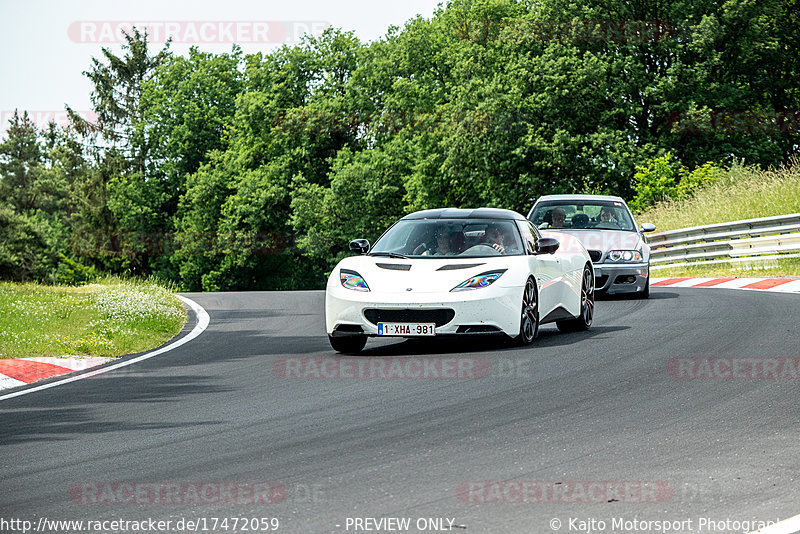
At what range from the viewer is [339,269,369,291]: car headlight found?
35.5 feet

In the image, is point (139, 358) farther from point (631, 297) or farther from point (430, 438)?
point (631, 297)

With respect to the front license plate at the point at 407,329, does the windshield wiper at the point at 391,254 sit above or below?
above

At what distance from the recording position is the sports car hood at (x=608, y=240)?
17.5 meters

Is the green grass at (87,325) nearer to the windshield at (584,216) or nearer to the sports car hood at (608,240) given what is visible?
the windshield at (584,216)

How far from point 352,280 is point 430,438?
15.8ft

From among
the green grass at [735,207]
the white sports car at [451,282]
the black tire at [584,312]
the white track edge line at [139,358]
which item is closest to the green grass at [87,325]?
the white track edge line at [139,358]

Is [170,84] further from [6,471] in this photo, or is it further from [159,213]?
[6,471]

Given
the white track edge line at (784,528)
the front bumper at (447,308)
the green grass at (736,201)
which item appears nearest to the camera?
the white track edge line at (784,528)

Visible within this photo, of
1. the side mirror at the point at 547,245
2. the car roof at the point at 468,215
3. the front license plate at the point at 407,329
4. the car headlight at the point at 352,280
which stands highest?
the car roof at the point at 468,215

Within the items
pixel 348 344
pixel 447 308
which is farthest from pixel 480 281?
pixel 348 344

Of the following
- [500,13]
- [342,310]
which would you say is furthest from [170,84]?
[342,310]

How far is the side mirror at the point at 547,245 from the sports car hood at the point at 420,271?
0.73m

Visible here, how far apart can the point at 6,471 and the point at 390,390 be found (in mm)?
3311

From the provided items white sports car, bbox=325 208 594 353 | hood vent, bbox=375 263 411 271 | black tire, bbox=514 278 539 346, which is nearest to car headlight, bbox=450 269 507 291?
white sports car, bbox=325 208 594 353
